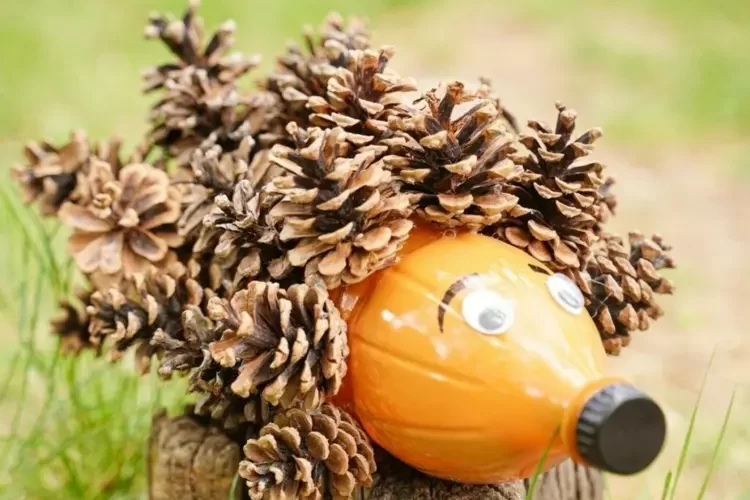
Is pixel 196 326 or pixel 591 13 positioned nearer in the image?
pixel 196 326

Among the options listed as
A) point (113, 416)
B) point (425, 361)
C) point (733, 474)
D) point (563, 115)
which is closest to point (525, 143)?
point (563, 115)

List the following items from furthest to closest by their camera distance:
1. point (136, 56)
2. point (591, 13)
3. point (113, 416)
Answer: point (591, 13), point (136, 56), point (113, 416)

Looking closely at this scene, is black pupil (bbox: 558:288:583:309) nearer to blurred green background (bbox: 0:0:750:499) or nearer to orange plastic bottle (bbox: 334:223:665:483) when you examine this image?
orange plastic bottle (bbox: 334:223:665:483)

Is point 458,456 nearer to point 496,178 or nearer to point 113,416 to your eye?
point 496,178

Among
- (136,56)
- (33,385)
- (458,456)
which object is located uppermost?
(136,56)

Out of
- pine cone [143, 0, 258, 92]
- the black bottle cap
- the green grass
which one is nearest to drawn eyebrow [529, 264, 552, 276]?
the black bottle cap

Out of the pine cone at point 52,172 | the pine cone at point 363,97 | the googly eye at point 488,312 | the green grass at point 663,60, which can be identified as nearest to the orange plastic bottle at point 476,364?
the googly eye at point 488,312

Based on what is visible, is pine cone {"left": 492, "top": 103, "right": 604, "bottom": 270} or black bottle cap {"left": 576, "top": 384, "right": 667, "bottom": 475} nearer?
black bottle cap {"left": 576, "top": 384, "right": 667, "bottom": 475}
